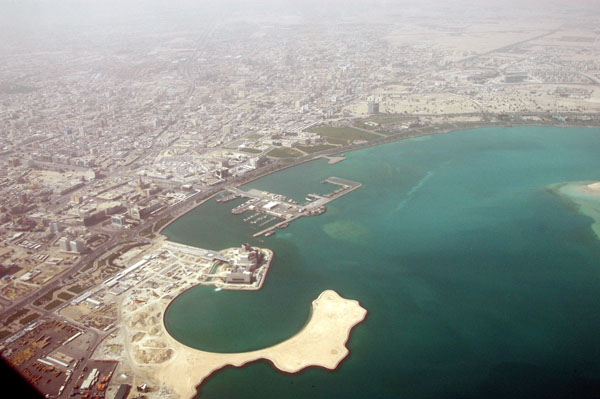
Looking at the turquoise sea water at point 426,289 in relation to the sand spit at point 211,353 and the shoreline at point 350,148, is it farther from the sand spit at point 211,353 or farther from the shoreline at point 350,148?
the shoreline at point 350,148

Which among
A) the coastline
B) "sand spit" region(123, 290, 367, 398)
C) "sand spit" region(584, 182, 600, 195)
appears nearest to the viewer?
"sand spit" region(123, 290, 367, 398)

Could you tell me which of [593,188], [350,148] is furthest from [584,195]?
[350,148]

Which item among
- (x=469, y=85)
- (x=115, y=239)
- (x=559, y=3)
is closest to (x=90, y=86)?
(x=115, y=239)

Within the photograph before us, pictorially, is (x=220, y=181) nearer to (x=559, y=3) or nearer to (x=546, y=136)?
(x=546, y=136)

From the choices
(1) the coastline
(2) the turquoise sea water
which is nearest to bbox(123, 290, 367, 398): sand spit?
(2) the turquoise sea water

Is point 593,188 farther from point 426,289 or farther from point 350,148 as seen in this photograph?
point 350,148

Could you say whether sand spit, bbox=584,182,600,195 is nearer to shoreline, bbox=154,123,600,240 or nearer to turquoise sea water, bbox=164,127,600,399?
turquoise sea water, bbox=164,127,600,399
